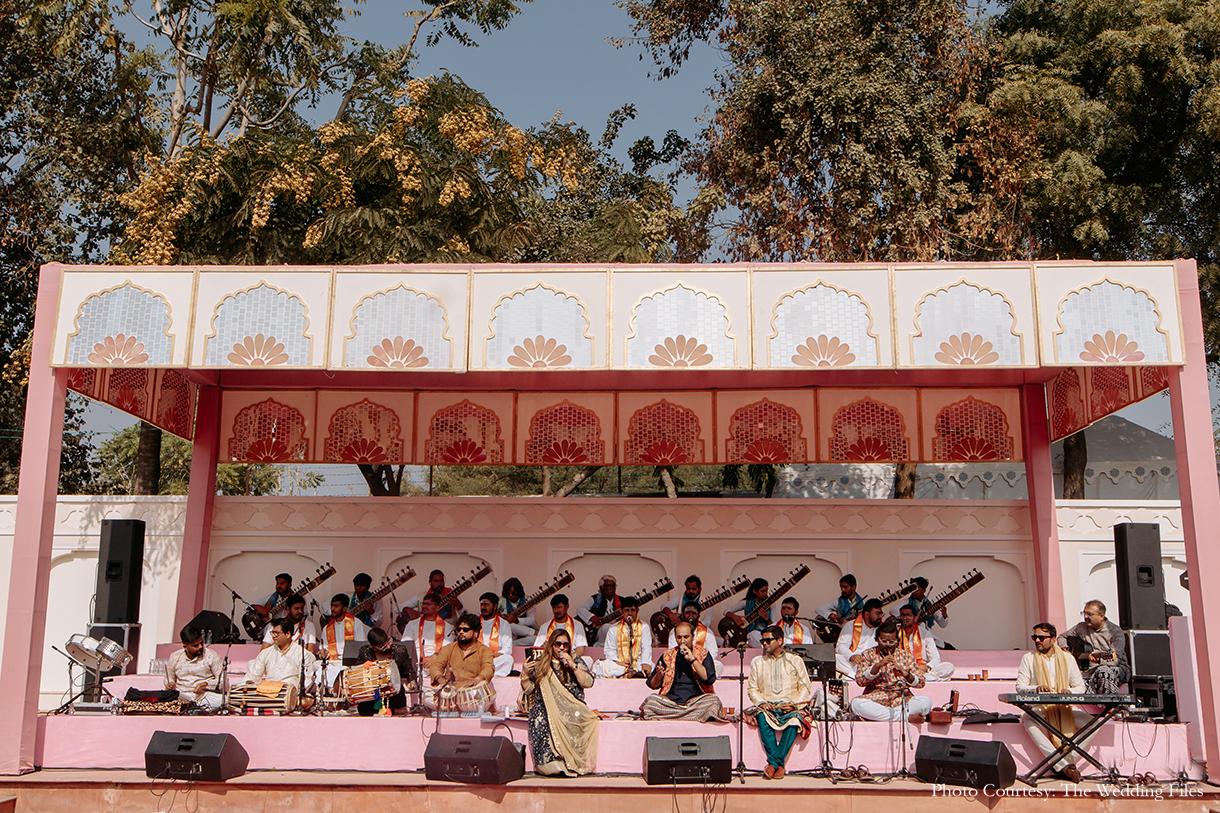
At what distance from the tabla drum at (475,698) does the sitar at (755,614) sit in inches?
124

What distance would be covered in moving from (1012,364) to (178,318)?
627 cm

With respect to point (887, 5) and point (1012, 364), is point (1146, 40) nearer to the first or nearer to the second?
point (887, 5)

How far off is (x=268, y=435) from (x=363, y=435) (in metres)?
1.04

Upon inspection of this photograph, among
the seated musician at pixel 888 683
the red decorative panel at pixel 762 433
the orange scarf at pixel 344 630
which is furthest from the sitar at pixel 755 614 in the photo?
the orange scarf at pixel 344 630

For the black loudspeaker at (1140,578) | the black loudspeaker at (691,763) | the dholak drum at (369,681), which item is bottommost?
the black loudspeaker at (691,763)

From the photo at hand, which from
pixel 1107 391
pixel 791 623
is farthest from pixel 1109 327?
pixel 791 623

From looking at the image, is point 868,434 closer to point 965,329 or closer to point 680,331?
point 965,329

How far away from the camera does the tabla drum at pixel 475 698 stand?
783cm

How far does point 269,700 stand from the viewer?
7.93 metres

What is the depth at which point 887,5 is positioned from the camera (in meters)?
14.4

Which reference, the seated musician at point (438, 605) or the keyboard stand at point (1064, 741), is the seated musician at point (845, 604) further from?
the seated musician at point (438, 605)

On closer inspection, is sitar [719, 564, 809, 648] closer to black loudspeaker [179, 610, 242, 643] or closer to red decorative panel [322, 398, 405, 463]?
red decorative panel [322, 398, 405, 463]

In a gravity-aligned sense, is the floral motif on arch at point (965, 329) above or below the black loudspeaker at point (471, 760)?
above

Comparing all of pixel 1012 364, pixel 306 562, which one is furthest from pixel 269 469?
pixel 1012 364
